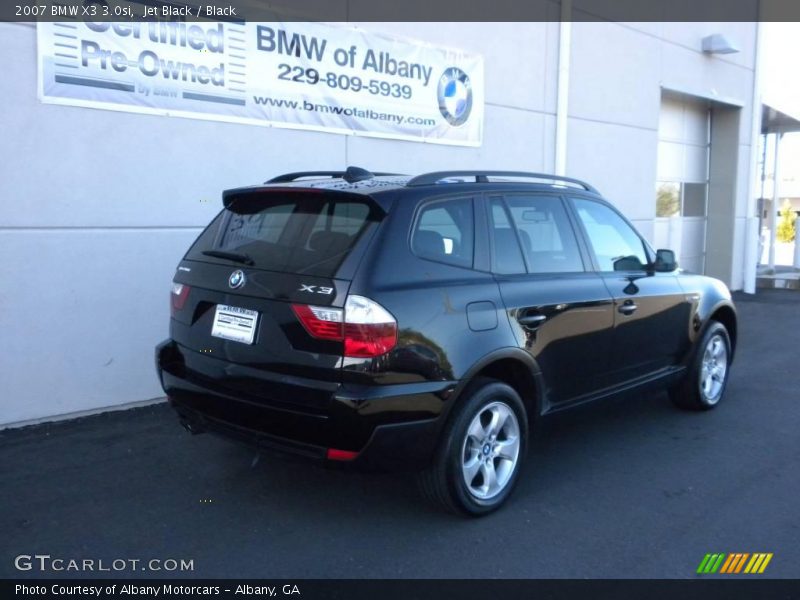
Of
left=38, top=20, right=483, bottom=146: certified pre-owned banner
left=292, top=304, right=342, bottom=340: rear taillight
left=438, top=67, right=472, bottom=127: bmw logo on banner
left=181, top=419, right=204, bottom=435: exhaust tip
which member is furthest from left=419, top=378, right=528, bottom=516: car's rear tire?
left=438, top=67, right=472, bottom=127: bmw logo on banner

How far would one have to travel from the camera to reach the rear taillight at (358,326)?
11.5 ft

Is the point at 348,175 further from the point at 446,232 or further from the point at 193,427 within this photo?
the point at 193,427

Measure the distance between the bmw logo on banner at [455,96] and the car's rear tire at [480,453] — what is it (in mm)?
4776

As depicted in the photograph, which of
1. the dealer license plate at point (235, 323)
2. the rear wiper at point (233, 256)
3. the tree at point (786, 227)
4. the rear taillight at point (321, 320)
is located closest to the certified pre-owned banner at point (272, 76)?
the rear wiper at point (233, 256)

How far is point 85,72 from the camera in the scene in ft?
18.4

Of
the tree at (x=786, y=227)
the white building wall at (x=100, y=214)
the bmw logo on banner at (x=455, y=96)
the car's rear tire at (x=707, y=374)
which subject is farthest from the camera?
the tree at (x=786, y=227)

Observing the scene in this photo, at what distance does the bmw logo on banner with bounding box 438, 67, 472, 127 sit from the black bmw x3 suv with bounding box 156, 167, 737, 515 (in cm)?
363

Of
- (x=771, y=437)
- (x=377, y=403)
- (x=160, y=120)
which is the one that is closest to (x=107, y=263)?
(x=160, y=120)

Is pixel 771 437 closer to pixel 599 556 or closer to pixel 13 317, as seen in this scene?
pixel 599 556

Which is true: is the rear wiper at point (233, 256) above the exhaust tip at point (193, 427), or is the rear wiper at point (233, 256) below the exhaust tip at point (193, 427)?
above

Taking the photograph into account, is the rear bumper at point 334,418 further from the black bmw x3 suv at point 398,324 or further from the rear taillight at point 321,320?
the rear taillight at point 321,320

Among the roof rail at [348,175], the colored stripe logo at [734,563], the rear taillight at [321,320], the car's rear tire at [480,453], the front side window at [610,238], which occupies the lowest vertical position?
the colored stripe logo at [734,563]

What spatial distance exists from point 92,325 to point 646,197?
341 inches
